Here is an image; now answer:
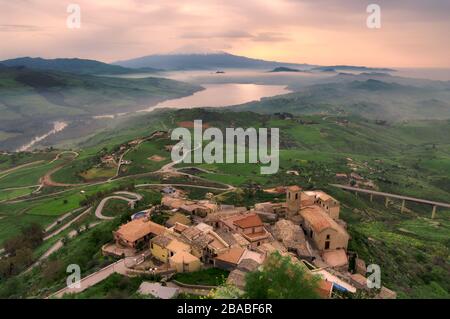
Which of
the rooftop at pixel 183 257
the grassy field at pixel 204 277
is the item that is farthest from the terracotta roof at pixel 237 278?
the rooftop at pixel 183 257

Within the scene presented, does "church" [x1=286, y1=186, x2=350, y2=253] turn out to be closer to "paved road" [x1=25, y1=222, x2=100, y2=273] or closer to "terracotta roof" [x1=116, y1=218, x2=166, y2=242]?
"terracotta roof" [x1=116, y1=218, x2=166, y2=242]

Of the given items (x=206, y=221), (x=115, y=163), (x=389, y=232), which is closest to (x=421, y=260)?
(x=389, y=232)

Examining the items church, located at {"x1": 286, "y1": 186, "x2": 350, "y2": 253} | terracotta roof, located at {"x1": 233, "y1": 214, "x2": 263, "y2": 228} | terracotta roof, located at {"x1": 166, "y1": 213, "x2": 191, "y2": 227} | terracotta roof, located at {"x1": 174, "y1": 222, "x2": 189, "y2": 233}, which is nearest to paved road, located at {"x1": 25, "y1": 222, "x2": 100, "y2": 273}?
terracotta roof, located at {"x1": 166, "y1": 213, "x2": 191, "y2": 227}

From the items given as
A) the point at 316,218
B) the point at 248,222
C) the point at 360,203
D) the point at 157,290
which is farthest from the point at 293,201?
the point at 360,203

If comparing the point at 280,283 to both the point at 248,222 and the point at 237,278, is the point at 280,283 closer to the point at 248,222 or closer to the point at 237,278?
the point at 237,278
